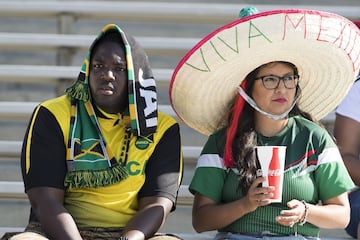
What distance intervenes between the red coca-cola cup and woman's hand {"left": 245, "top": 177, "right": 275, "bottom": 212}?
0.02 metres

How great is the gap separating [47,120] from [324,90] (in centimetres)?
119

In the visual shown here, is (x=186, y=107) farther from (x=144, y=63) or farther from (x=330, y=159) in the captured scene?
(x=330, y=159)

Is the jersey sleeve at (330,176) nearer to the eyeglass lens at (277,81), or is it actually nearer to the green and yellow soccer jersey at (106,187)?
the eyeglass lens at (277,81)

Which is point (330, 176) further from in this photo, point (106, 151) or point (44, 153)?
point (44, 153)

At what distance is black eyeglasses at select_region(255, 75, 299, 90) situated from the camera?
363 cm

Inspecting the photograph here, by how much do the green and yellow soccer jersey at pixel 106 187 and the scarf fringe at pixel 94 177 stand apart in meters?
0.03

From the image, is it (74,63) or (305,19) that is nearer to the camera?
(305,19)

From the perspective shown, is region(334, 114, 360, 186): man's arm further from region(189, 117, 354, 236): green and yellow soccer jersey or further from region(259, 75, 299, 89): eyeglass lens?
region(259, 75, 299, 89): eyeglass lens

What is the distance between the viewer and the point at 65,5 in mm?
5184

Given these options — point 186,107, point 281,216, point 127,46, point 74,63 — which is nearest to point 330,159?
point 281,216

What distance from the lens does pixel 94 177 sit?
11.9 ft

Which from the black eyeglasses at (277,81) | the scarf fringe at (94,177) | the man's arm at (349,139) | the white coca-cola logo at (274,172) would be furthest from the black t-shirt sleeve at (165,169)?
the man's arm at (349,139)

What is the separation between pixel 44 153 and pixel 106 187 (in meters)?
0.29

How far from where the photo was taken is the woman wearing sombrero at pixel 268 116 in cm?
353
